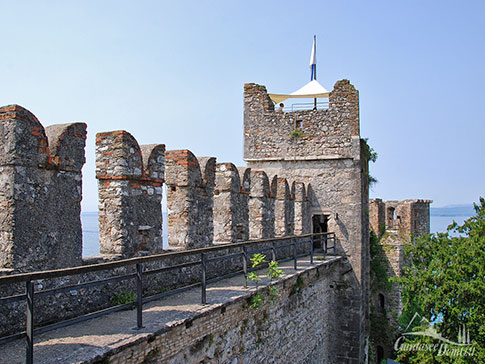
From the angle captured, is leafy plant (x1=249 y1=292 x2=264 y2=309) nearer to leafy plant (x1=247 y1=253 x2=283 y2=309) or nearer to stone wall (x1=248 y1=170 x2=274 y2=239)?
leafy plant (x1=247 y1=253 x2=283 y2=309)

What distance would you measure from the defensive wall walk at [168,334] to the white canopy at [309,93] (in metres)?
8.81

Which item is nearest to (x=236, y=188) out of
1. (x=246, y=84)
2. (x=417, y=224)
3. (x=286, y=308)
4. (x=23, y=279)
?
(x=286, y=308)

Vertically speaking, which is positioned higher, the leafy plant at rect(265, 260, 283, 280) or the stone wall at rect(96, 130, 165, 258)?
the stone wall at rect(96, 130, 165, 258)

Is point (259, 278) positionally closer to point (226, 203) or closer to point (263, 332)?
point (263, 332)

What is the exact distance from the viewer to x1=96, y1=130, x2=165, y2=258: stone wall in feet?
17.5

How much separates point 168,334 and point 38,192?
199 centimetres

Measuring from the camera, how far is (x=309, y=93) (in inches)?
575

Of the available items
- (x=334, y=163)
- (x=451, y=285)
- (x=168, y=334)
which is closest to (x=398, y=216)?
(x=451, y=285)

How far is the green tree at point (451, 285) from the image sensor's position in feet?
39.9

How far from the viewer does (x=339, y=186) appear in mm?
12352

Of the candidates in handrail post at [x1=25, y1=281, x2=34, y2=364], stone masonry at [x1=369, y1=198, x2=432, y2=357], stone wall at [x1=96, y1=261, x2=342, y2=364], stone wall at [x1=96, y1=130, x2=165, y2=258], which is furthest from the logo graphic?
handrail post at [x1=25, y1=281, x2=34, y2=364]

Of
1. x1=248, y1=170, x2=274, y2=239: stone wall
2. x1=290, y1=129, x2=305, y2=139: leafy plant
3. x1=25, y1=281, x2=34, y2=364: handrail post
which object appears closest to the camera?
x1=25, y1=281, x2=34, y2=364: handrail post

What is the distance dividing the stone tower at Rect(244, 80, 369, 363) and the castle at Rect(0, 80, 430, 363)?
0.03m

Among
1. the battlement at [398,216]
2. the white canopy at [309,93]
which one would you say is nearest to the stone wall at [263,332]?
the white canopy at [309,93]
